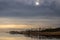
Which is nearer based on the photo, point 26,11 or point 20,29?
point 20,29

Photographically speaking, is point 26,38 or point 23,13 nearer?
point 26,38

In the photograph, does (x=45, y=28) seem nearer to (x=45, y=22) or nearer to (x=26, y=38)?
(x=45, y=22)

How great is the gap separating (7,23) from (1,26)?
0.12m

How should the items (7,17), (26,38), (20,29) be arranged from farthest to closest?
(7,17)
(20,29)
(26,38)

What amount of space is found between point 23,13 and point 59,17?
2.13 ft

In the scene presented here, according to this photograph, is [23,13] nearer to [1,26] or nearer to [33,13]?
[33,13]

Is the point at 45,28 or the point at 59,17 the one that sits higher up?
Result: the point at 59,17

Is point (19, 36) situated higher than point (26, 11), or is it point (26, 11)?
point (26, 11)

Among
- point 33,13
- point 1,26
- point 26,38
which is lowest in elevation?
point 26,38

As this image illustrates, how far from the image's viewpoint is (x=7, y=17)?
10.6 feet

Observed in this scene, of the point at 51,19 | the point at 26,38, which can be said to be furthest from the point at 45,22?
the point at 26,38

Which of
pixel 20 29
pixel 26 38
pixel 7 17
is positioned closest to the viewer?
pixel 26 38

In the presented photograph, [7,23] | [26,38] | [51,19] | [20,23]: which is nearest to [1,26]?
[7,23]

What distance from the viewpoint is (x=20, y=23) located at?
3.21 meters
